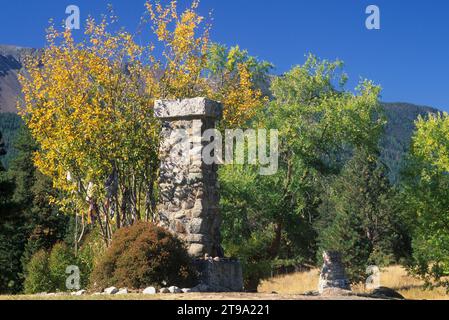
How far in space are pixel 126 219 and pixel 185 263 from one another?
173 inches

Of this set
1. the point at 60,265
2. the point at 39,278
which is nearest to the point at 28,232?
the point at 39,278

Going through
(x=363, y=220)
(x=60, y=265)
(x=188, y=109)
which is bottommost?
(x=60, y=265)

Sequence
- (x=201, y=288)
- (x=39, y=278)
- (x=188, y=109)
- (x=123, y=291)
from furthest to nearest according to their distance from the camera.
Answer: (x=39, y=278) < (x=188, y=109) < (x=201, y=288) < (x=123, y=291)

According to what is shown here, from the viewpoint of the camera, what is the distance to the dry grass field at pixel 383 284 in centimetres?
3141

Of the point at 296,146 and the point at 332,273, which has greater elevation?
the point at 296,146

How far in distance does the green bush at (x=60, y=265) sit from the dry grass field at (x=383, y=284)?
10.6 metres

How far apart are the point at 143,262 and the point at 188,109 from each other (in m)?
3.88

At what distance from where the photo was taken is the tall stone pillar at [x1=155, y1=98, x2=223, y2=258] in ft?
47.3

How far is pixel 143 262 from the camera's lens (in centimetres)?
1267

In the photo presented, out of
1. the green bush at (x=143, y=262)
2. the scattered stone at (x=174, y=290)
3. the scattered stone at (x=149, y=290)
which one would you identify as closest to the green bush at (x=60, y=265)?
the green bush at (x=143, y=262)

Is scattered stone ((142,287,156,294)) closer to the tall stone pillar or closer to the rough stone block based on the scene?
the rough stone block

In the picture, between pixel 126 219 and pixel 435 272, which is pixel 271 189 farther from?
pixel 126 219

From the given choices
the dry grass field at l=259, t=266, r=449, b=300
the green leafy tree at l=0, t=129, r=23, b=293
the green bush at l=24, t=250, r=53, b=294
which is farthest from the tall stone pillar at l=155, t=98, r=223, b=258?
the dry grass field at l=259, t=266, r=449, b=300

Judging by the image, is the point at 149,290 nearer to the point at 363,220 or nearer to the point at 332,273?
the point at 332,273
